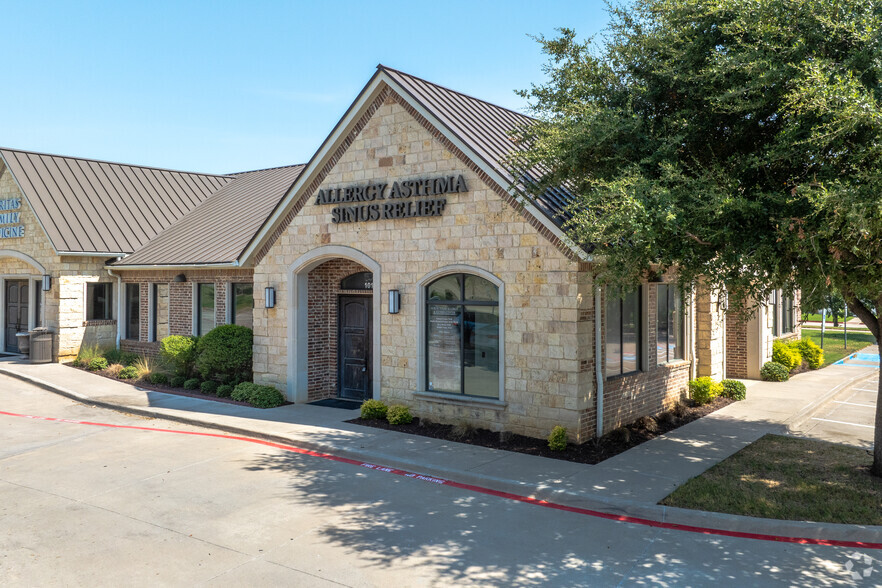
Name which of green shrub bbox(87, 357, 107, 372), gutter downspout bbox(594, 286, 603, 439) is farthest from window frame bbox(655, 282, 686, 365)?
green shrub bbox(87, 357, 107, 372)

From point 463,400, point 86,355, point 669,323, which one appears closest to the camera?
point 463,400

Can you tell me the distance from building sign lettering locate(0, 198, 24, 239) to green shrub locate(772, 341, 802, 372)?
2591cm

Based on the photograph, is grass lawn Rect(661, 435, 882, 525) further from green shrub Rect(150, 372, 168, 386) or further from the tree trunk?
green shrub Rect(150, 372, 168, 386)

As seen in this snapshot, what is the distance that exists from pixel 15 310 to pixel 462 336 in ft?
68.2

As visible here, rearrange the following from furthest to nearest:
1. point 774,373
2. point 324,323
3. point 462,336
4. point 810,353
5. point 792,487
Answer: point 810,353 → point 774,373 → point 324,323 → point 462,336 → point 792,487

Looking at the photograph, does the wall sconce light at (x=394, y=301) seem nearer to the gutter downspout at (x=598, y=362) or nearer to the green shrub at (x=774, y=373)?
the gutter downspout at (x=598, y=362)

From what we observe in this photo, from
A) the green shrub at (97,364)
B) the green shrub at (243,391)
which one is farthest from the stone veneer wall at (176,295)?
the green shrub at (243,391)

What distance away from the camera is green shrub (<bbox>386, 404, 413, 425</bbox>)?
1323 centimetres

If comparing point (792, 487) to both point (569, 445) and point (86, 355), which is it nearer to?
point (569, 445)

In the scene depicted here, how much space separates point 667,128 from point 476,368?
223 inches

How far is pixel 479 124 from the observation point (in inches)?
568

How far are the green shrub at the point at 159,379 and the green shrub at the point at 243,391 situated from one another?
3.68 m

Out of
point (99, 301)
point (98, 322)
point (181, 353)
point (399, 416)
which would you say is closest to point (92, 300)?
point (99, 301)

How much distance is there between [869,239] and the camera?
7.46m
